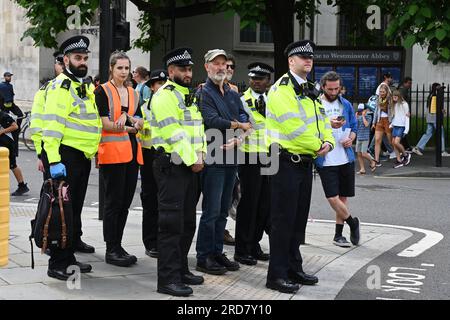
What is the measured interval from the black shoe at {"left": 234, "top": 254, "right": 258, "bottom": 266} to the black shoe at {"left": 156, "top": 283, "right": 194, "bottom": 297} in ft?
5.00

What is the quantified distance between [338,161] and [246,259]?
68.0 inches

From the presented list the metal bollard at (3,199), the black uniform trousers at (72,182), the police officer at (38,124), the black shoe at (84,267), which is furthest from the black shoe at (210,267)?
the metal bollard at (3,199)

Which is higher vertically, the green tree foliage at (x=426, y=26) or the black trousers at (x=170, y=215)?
the green tree foliage at (x=426, y=26)

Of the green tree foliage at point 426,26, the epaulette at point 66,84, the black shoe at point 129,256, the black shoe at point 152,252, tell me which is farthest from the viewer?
the green tree foliage at point 426,26

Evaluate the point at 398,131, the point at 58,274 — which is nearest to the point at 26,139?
the point at 398,131

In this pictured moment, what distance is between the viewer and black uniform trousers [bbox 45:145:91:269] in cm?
741

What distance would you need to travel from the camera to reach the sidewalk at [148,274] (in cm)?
697

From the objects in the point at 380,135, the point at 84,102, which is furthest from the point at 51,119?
the point at 380,135

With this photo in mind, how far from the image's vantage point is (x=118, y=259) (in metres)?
8.07

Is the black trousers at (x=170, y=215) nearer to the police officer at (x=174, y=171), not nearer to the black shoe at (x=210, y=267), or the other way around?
the police officer at (x=174, y=171)

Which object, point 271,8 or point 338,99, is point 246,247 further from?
point 271,8

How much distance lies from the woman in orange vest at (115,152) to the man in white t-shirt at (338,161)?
7.43 feet

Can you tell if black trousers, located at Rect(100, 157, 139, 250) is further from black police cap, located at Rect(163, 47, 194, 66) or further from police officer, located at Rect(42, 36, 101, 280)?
black police cap, located at Rect(163, 47, 194, 66)

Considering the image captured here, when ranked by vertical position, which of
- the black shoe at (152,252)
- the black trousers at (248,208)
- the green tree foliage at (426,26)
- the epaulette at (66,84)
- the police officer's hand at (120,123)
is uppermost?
the green tree foliage at (426,26)
